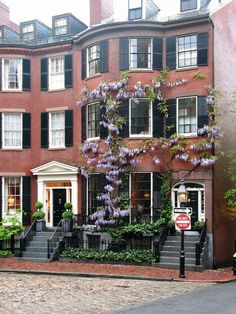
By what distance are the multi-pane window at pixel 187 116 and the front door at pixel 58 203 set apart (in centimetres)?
731

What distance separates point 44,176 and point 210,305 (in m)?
15.5

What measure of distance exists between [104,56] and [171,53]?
326cm

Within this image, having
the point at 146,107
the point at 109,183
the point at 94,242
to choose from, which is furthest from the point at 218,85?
the point at 94,242

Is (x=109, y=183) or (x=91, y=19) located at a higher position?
(x=91, y=19)

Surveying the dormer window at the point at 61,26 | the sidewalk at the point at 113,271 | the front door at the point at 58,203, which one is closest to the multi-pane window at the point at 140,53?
the dormer window at the point at 61,26

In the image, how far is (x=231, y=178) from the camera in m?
23.5

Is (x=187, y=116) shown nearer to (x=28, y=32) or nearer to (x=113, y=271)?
(x=113, y=271)

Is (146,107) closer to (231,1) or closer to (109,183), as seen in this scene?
(109,183)

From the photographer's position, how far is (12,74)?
2802 centimetres

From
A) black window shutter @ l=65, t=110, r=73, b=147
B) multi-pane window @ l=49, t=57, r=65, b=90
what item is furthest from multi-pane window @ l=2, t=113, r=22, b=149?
black window shutter @ l=65, t=110, r=73, b=147

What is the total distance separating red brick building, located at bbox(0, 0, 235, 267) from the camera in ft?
78.6

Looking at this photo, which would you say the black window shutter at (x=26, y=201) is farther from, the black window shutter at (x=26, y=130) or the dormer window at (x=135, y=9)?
the dormer window at (x=135, y=9)

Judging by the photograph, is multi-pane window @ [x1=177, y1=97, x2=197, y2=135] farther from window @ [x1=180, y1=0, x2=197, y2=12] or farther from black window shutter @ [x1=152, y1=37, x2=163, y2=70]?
window @ [x1=180, y1=0, x2=197, y2=12]

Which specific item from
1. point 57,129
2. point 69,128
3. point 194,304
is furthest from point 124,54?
point 194,304
